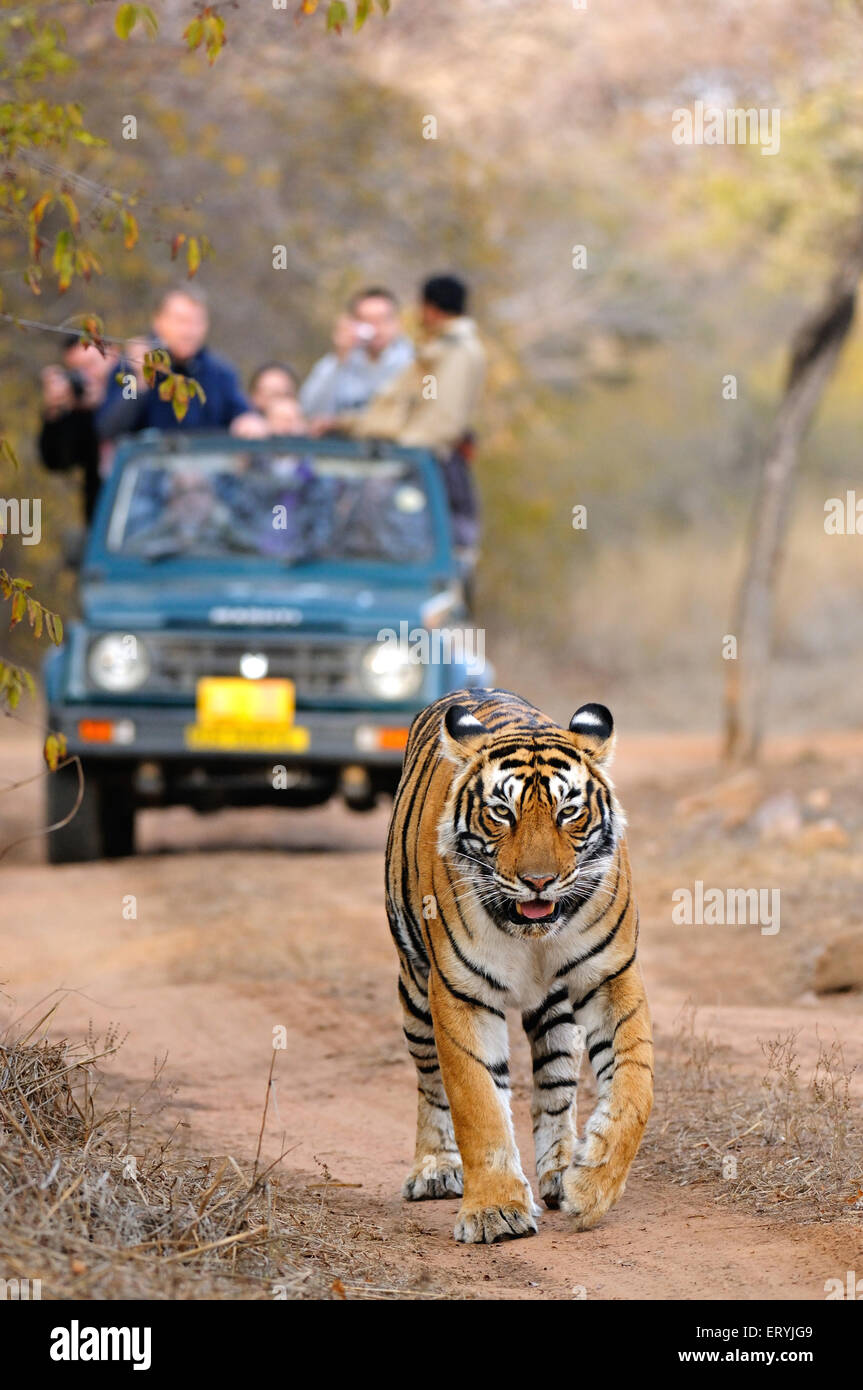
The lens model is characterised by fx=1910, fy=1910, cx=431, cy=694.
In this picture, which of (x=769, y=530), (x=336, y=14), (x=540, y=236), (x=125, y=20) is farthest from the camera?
(x=540, y=236)

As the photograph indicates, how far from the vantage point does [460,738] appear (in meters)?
4.79

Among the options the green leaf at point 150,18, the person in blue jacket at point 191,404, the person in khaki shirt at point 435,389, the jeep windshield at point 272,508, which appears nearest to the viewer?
the green leaf at point 150,18

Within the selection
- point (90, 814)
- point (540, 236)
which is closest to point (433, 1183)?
point (90, 814)

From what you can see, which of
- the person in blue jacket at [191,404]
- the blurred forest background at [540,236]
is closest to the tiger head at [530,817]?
the person in blue jacket at [191,404]

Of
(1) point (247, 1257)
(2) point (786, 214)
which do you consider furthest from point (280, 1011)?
(2) point (786, 214)

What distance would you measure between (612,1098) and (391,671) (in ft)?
17.7

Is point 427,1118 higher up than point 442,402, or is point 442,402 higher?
point 442,402

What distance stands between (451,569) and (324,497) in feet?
2.58

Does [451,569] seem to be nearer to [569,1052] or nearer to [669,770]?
[669,770]

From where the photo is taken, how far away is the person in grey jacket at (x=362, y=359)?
1122 centimetres

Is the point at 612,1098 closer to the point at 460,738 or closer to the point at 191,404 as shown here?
the point at 460,738

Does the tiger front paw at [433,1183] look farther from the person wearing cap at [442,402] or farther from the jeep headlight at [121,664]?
the person wearing cap at [442,402]

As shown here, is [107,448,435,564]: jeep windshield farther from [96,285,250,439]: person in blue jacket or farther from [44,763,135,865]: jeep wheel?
[44,763,135,865]: jeep wheel

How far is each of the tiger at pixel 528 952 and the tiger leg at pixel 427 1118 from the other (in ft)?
0.04
